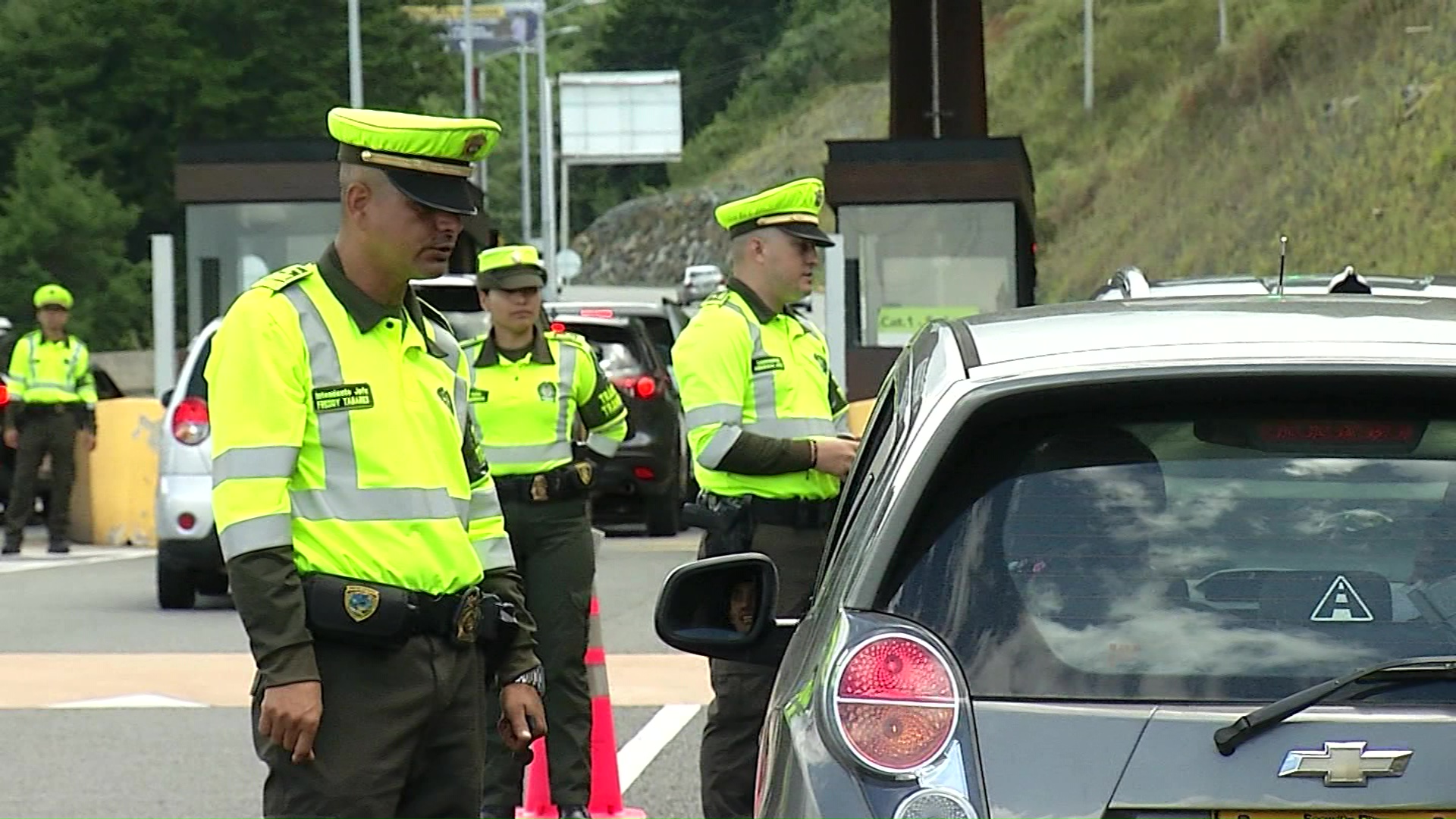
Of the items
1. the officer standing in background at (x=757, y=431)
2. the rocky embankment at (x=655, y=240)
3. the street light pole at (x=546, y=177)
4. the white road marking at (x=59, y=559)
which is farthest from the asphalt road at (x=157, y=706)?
the rocky embankment at (x=655, y=240)

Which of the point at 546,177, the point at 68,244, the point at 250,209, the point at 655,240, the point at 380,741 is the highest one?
the point at 546,177

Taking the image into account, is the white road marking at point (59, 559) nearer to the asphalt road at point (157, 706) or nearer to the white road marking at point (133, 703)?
the asphalt road at point (157, 706)

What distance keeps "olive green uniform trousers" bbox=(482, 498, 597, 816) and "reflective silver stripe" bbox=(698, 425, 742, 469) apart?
0.96m

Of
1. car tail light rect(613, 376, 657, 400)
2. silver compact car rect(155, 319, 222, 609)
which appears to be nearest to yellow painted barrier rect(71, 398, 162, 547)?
car tail light rect(613, 376, 657, 400)

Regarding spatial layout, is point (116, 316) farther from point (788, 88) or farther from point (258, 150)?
point (788, 88)

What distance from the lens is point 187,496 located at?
15797mm

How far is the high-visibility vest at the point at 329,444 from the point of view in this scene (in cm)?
505

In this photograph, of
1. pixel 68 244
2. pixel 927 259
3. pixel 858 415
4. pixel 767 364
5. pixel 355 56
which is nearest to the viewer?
pixel 767 364

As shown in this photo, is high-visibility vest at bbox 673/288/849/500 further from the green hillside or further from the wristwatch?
the green hillside

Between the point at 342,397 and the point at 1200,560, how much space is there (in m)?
1.95

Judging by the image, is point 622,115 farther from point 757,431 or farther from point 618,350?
point 757,431

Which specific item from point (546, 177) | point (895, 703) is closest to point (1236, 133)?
point (546, 177)

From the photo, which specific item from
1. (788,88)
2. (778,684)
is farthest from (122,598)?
(788,88)

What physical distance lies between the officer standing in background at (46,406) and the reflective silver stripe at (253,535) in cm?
1551
